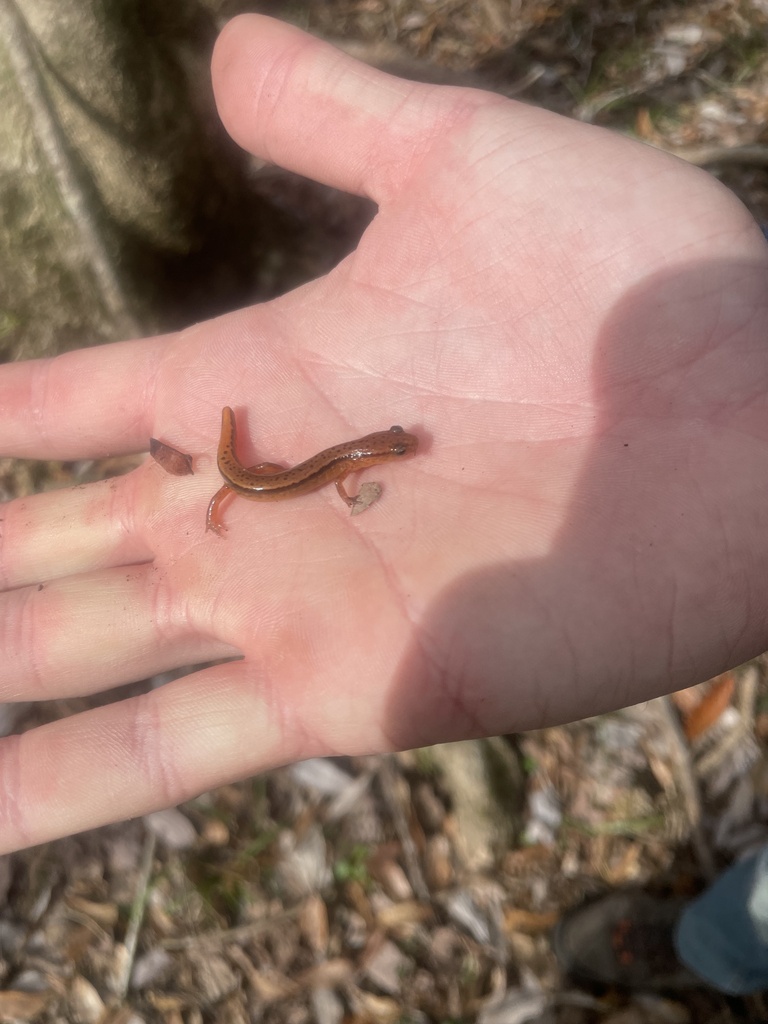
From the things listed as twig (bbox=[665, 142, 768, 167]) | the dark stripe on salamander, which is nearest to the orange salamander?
the dark stripe on salamander

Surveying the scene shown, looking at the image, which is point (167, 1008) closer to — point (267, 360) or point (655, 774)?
point (655, 774)

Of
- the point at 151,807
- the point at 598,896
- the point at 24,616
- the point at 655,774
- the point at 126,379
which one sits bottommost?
the point at 598,896

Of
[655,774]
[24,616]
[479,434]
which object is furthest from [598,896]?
[24,616]

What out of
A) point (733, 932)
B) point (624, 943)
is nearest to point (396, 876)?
point (624, 943)

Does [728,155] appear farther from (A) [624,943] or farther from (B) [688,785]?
(A) [624,943]

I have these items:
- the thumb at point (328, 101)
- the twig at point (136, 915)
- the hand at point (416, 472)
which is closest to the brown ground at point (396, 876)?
the twig at point (136, 915)

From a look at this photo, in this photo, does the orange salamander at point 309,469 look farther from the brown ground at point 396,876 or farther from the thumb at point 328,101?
the brown ground at point 396,876

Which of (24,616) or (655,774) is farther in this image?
(655,774)
